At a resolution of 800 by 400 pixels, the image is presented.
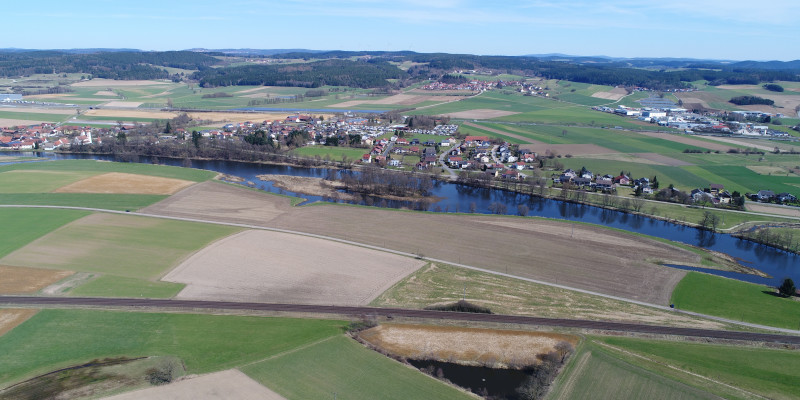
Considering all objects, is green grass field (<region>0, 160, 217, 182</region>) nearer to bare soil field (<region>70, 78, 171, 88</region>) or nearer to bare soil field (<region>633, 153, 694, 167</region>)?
bare soil field (<region>633, 153, 694, 167</region>)

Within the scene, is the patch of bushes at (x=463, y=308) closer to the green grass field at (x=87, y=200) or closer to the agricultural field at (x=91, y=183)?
the green grass field at (x=87, y=200)

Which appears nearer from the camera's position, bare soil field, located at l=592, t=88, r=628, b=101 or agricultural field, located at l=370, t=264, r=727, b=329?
agricultural field, located at l=370, t=264, r=727, b=329

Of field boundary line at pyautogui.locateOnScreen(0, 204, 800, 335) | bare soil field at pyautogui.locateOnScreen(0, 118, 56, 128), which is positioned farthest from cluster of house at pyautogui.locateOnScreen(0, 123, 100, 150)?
field boundary line at pyautogui.locateOnScreen(0, 204, 800, 335)

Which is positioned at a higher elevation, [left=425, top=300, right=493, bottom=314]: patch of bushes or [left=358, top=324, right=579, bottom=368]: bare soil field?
[left=425, top=300, right=493, bottom=314]: patch of bushes

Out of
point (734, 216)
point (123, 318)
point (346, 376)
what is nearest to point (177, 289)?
point (123, 318)

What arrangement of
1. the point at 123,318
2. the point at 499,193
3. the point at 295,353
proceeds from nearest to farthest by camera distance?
the point at 295,353 < the point at 123,318 < the point at 499,193

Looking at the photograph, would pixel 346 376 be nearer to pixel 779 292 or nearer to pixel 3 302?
pixel 3 302

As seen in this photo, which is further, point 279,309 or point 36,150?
point 36,150

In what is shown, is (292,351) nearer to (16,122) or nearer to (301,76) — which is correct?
(16,122)
